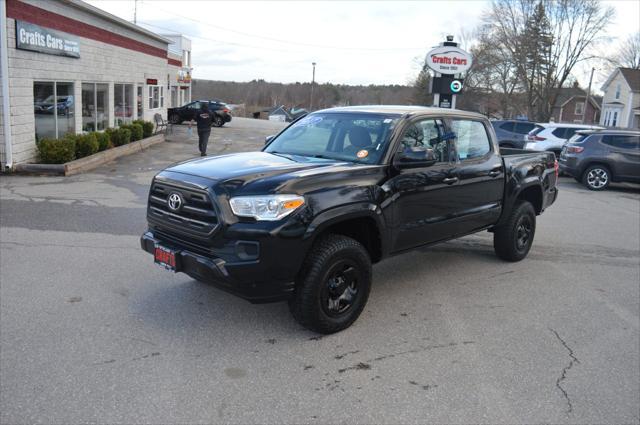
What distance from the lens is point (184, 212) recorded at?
4637 mm

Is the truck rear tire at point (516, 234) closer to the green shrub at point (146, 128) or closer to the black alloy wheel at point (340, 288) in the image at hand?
the black alloy wheel at point (340, 288)

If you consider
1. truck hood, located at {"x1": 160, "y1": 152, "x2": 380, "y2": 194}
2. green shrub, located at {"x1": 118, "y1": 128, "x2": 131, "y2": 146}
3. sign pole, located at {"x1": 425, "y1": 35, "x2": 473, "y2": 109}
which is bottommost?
green shrub, located at {"x1": 118, "y1": 128, "x2": 131, "y2": 146}

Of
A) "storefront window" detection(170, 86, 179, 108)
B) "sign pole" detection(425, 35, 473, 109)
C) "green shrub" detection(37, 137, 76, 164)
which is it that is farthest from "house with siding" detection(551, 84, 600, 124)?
"green shrub" detection(37, 137, 76, 164)

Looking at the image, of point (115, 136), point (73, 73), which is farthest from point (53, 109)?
point (115, 136)

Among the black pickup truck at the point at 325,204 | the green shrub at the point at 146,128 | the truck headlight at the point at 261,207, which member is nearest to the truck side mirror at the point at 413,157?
the black pickup truck at the point at 325,204

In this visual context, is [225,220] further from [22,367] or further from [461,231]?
[461,231]

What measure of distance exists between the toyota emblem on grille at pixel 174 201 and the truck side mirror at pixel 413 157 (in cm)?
194

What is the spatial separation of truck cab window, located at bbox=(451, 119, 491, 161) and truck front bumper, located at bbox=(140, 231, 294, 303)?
2822mm

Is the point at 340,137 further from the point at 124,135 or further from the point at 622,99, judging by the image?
the point at 622,99

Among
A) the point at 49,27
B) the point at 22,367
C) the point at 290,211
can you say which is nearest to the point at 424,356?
the point at 290,211

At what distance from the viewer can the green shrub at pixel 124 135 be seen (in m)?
18.6

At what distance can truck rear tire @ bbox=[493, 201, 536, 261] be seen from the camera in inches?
282

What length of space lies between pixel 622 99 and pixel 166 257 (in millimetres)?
61226

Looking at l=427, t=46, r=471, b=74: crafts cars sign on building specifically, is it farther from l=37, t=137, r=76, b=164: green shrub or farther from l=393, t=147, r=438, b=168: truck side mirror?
l=393, t=147, r=438, b=168: truck side mirror
